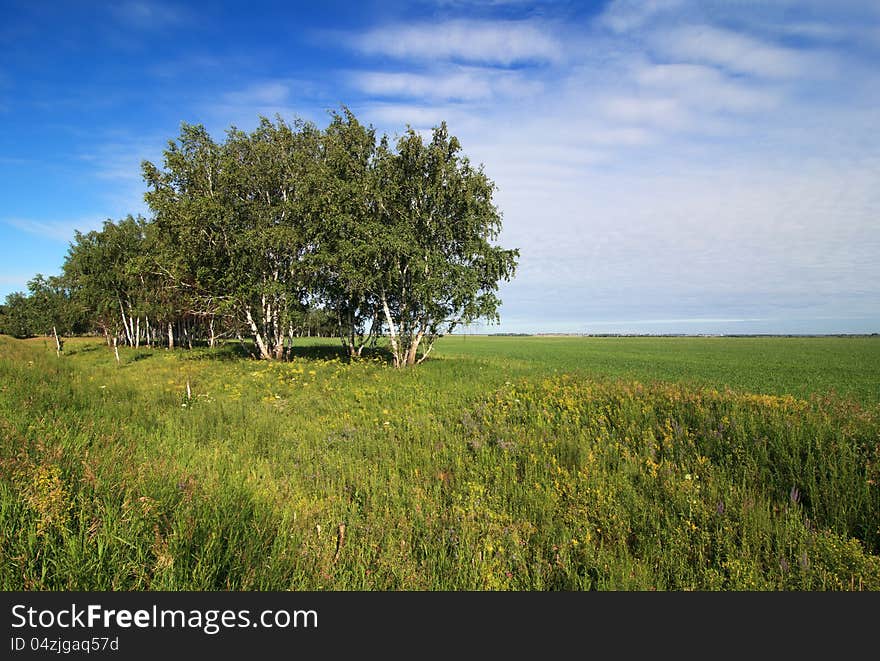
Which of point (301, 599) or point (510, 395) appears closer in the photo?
point (301, 599)

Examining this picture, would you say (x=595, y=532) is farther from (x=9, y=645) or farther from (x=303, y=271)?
(x=303, y=271)

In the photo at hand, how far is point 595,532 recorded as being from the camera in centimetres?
545

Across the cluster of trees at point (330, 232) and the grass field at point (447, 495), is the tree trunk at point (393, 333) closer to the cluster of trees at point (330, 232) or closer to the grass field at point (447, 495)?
the cluster of trees at point (330, 232)

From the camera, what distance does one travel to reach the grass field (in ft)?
12.2

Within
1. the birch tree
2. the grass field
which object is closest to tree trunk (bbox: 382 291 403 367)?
the birch tree

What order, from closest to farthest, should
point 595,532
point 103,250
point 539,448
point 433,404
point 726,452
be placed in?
1. point 595,532
2. point 726,452
3. point 539,448
4. point 433,404
5. point 103,250

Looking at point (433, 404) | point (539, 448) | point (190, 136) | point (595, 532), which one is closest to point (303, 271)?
point (190, 136)

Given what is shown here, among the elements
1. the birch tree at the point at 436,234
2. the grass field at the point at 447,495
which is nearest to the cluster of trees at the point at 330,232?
the birch tree at the point at 436,234

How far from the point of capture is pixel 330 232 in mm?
23203

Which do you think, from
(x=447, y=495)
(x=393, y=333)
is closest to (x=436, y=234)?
(x=393, y=333)

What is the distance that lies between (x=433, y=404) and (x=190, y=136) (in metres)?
26.6

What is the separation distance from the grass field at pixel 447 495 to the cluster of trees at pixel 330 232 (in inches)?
452

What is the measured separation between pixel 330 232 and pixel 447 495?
20.1m

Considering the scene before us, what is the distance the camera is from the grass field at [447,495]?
373 cm
